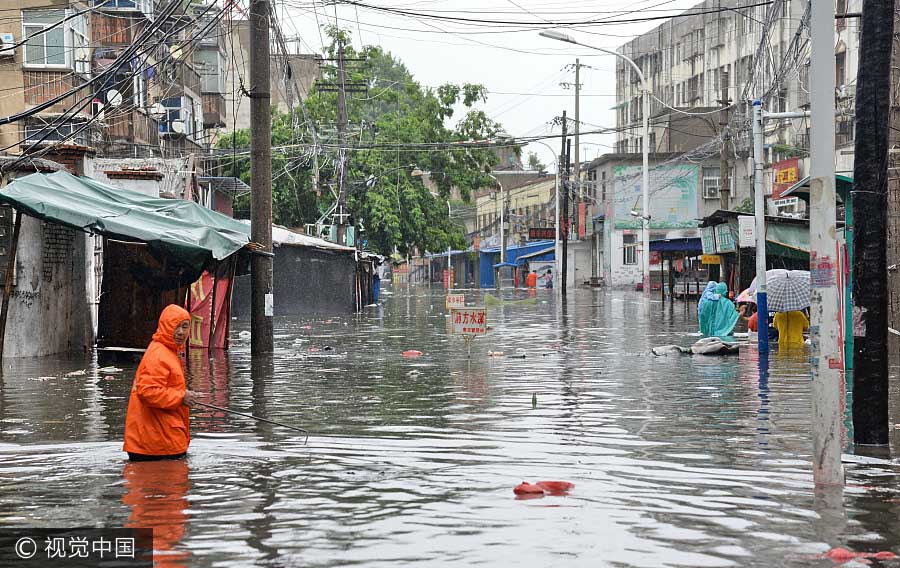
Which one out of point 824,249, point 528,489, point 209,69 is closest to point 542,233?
point 209,69

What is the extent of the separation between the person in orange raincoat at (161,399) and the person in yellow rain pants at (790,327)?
1654 cm

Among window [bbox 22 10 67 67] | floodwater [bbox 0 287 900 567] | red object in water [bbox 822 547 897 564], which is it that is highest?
window [bbox 22 10 67 67]

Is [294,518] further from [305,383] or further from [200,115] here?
[200,115]

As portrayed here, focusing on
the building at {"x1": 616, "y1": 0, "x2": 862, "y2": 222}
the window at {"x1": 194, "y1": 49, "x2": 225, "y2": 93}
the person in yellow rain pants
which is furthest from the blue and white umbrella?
the window at {"x1": 194, "y1": 49, "x2": 225, "y2": 93}

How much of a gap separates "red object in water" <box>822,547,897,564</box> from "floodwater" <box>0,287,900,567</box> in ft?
0.32

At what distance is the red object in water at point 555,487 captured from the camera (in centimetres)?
805

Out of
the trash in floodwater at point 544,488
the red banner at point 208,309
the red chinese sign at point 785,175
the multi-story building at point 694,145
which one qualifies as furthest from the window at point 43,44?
the multi-story building at point 694,145

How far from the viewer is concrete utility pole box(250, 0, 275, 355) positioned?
63.2 ft

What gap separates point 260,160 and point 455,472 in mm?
11700

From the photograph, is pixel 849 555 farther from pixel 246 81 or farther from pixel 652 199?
pixel 652 199

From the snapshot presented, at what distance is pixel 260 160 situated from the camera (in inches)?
768

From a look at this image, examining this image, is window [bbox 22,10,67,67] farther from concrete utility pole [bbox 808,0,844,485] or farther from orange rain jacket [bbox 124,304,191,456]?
concrete utility pole [bbox 808,0,844,485]

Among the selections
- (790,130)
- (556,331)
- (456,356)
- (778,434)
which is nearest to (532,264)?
(790,130)

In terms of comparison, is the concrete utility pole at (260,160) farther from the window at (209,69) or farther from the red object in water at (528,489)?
the window at (209,69)
